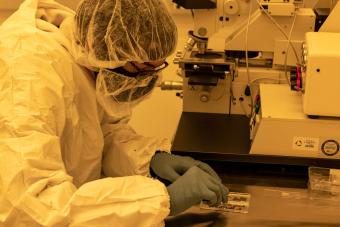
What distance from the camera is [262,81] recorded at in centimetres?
175

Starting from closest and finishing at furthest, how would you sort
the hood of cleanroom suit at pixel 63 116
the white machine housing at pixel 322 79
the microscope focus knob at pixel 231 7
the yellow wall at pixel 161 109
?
the hood of cleanroom suit at pixel 63 116 → the white machine housing at pixel 322 79 → the microscope focus knob at pixel 231 7 → the yellow wall at pixel 161 109

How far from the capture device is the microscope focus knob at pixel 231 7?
161 centimetres

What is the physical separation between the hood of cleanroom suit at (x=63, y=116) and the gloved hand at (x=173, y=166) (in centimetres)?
21

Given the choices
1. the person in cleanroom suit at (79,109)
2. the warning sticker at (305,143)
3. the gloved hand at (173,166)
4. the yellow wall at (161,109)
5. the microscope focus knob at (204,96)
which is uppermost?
the person in cleanroom suit at (79,109)

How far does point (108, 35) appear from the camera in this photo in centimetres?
110

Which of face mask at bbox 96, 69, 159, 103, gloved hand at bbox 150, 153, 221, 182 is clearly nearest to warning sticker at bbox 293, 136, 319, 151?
gloved hand at bbox 150, 153, 221, 182

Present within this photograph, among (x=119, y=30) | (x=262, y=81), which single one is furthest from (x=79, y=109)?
(x=262, y=81)

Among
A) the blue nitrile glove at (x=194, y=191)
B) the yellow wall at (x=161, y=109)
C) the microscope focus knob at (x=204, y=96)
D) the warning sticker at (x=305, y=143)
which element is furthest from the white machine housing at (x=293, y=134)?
the yellow wall at (x=161, y=109)

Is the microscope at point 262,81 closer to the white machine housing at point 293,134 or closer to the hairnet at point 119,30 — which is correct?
the white machine housing at point 293,134

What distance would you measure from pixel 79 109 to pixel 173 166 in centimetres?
35

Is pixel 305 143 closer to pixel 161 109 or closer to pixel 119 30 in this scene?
pixel 119 30

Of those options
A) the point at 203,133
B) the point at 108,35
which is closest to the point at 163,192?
the point at 108,35

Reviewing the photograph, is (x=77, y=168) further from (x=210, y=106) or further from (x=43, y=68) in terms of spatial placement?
(x=210, y=106)

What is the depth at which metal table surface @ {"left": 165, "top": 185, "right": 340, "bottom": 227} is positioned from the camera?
120 centimetres
